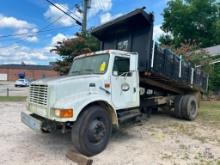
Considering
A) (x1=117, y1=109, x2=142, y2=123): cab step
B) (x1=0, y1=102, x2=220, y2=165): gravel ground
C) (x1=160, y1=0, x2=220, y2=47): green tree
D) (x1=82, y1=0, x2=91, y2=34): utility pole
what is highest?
(x1=160, y1=0, x2=220, y2=47): green tree

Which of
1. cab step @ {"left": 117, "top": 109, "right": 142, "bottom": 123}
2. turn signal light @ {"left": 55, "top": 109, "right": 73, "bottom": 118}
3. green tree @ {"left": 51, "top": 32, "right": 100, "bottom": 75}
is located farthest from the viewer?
green tree @ {"left": 51, "top": 32, "right": 100, "bottom": 75}

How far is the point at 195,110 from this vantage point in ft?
29.8

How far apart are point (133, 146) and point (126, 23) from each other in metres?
3.36

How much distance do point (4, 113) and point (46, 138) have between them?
4333 mm

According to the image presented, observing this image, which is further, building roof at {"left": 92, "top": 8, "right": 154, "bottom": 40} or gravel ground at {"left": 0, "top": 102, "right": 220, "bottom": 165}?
building roof at {"left": 92, "top": 8, "right": 154, "bottom": 40}

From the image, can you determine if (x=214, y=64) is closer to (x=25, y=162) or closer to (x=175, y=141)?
(x=175, y=141)

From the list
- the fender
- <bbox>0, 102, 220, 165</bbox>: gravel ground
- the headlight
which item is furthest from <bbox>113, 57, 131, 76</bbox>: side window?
<bbox>0, 102, 220, 165</bbox>: gravel ground

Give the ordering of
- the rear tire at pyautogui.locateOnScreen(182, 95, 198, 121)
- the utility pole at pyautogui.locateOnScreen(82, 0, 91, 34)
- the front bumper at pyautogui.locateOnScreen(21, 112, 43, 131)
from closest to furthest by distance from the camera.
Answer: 1. the front bumper at pyautogui.locateOnScreen(21, 112, 43, 131)
2. the rear tire at pyautogui.locateOnScreen(182, 95, 198, 121)
3. the utility pole at pyautogui.locateOnScreen(82, 0, 91, 34)

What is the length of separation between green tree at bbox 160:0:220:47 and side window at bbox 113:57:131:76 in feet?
93.1

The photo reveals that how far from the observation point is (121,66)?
5.88 metres

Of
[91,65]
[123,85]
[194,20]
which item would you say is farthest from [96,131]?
[194,20]

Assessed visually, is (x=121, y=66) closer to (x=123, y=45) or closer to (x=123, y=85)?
(x=123, y=85)

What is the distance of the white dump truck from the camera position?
473cm

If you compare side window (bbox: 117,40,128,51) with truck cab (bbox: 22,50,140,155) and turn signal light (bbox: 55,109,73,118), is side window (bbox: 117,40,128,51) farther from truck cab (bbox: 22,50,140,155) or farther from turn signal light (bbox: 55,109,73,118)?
turn signal light (bbox: 55,109,73,118)
